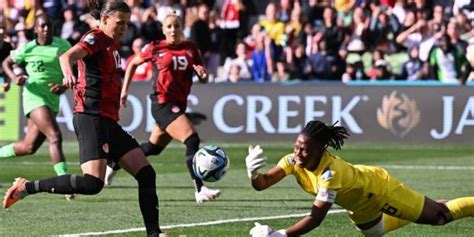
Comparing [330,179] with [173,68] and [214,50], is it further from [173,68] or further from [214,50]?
[214,50]

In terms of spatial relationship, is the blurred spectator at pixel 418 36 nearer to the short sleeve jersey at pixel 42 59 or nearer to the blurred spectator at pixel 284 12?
the blurred spectator at pixel 284 12

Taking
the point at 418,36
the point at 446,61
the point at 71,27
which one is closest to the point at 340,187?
the point at 446,61

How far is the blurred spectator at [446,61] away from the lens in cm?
2572

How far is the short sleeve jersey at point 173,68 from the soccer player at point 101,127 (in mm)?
4532

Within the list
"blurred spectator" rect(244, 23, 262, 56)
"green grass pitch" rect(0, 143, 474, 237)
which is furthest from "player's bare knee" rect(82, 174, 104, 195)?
"blurred spectator" rect(244, 23, 262, 56)

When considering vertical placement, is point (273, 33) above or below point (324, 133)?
below

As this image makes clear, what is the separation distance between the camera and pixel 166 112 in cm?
1594

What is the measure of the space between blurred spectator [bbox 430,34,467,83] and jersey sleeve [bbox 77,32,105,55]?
50.1ft

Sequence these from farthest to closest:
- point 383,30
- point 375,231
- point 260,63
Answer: point 383,30 → point 260,63 → point 375,231

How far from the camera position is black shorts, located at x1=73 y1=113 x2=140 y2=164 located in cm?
1116

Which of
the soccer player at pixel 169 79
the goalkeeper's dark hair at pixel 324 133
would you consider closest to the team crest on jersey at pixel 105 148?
the goalkeeper's dark hair at pixel 324 133

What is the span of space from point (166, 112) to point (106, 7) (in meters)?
4.69

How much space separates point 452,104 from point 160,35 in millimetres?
6719

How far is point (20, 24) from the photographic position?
1101 inches
